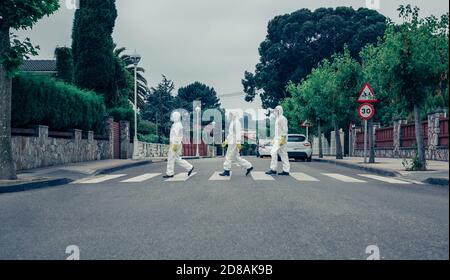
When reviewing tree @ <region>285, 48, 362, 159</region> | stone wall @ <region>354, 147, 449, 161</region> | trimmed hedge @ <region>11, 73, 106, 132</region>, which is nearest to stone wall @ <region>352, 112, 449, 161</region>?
stone wall @ <region>354, 147, 449, 161</region>

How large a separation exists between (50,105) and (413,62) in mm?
12788

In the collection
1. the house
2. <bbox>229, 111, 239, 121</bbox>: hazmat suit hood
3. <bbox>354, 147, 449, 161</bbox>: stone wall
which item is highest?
the house

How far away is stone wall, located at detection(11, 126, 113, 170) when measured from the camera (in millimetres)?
16656

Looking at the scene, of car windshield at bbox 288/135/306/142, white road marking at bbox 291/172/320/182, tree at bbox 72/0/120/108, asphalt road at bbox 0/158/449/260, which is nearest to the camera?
asphalt road at bbox 0/158/449/260

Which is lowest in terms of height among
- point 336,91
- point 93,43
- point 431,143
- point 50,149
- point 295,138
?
point 50,149

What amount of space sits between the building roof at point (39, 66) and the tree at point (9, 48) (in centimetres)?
3894

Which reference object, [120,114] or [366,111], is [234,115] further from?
[120,114]

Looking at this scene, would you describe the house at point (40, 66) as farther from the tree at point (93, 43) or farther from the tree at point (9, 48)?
the tree at point (9, 48)

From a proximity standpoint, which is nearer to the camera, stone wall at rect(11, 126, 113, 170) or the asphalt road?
the asphalt road

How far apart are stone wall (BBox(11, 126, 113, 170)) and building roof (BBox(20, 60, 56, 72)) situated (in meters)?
28.1

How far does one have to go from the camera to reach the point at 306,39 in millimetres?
52625

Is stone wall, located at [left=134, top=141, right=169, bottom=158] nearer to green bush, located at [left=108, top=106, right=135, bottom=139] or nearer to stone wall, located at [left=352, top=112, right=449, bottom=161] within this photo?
green bush, located at [left=108, top=106, right=135, bottom=139]

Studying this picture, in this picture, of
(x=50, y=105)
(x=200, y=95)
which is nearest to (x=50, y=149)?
(x=50, y=105)

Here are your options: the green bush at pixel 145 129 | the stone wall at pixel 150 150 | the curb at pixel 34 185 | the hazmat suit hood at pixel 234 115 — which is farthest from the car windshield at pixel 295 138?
the green bush at pixel 145 129
